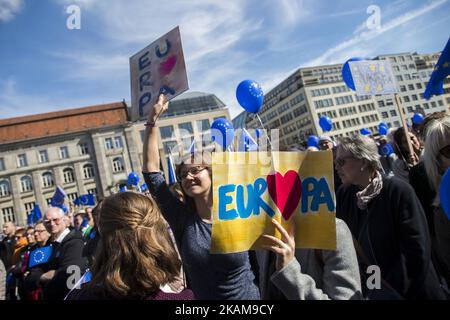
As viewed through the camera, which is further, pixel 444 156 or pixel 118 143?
pixel 118 143

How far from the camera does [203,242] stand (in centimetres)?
206

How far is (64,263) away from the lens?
126 inches

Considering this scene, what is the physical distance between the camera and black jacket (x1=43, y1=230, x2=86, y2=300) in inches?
115

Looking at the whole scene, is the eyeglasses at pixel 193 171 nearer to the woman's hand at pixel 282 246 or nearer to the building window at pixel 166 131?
the woman's hand at pixel 282 246

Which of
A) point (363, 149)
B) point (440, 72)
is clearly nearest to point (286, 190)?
point (363, 149)

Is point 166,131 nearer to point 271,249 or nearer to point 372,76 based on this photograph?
point 372,76

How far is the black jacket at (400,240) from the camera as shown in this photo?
6.55 feet

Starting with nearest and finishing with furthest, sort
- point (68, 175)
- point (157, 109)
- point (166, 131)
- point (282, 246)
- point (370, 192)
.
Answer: point (282, 246) → point (370, 192) → point (157, 109) → point (68, 175) → point (166, 131)

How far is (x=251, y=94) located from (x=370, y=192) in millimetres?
3227

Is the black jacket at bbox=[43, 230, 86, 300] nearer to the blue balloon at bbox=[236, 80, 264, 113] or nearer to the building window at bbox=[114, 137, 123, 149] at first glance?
the blue balloon at bbox=[236, 80, 264, 113]

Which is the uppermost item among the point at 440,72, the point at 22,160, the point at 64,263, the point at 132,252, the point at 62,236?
the point at 22,160

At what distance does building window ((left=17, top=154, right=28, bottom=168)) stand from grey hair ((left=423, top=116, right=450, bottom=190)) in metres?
49.2

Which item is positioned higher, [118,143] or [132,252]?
[118,143]
